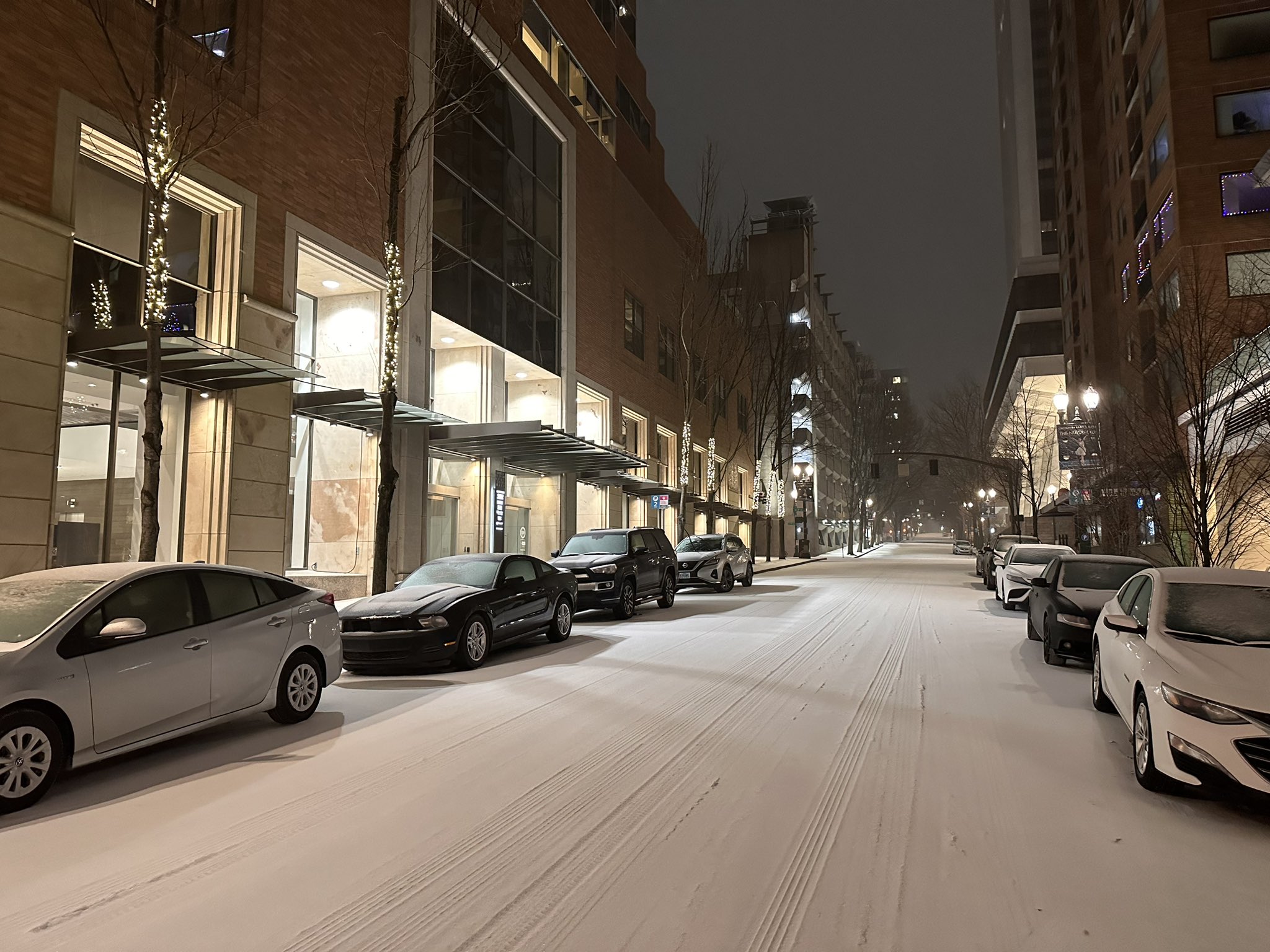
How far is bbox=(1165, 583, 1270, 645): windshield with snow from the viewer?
6.16 metres

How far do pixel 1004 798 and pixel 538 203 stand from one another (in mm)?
29352

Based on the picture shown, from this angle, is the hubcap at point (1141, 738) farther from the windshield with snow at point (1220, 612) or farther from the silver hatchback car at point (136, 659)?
the silver hatchback car at point (136, 659)

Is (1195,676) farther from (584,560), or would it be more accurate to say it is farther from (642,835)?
(584,560)

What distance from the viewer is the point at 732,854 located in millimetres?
4504

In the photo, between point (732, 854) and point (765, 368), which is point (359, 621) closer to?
point (732, 854)

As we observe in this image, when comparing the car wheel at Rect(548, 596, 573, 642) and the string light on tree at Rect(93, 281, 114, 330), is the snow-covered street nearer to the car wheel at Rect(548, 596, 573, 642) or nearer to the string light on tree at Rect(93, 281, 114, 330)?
the car wheel at Rect(548, 596, 573, 642)

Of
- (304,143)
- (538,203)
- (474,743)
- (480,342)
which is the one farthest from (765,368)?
(474,743)

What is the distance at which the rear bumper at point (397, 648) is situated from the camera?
34.1 ft

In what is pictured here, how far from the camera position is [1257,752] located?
4805 mm

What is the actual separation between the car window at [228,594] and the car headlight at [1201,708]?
6913 millimetres

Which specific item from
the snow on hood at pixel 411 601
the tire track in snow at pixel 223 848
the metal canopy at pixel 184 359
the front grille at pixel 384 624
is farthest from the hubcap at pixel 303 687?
the metal canopy at pixel 184 359

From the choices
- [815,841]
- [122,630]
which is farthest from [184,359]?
[815,841]

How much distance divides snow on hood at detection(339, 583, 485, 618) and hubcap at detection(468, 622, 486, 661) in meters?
0.42

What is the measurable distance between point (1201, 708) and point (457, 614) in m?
8.01
